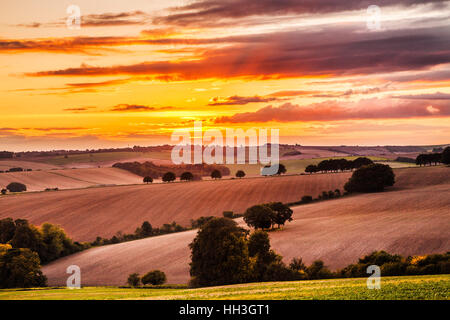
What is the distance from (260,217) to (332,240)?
16.1 meters

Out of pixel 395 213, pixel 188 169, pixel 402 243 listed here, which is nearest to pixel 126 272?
pixel 402 243

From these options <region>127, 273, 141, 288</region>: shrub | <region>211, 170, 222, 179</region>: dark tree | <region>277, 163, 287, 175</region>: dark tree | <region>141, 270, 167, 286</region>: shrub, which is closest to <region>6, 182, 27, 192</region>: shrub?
<region>211, 170, 222, 179</region>: dark tree

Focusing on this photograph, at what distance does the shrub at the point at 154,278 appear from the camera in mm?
55844

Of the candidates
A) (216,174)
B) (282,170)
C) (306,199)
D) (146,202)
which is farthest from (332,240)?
(216,174)

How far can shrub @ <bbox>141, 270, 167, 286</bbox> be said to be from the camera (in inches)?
2199

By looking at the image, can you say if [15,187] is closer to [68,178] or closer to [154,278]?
[68,178]

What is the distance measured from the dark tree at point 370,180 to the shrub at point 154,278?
70.3m

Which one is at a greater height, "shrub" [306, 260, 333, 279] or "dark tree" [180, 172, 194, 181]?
"shrub" [306, 260, 333, 279]

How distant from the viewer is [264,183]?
135 metres

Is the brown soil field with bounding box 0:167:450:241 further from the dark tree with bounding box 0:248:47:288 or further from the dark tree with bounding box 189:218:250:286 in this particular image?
the dark tree with bounding box 189:218:250:286

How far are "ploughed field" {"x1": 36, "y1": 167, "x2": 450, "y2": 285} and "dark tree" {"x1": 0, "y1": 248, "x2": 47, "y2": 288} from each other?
288 centimetres

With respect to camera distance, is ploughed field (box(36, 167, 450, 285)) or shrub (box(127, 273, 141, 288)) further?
ploughed field (box(36, 167, 450, 285))
